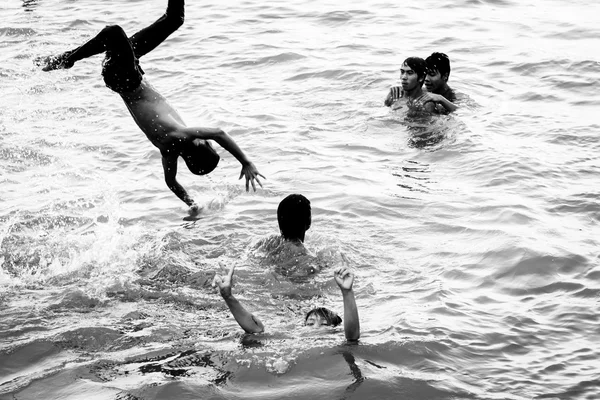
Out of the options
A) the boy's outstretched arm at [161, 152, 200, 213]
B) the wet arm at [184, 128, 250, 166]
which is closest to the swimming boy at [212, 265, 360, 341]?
the wet arm at [184, 128, 250, 166]

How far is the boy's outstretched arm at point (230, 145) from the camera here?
24.6 feet

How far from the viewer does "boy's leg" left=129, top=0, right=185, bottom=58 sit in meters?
7.67

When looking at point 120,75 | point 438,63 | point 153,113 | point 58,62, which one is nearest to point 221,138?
point 153,113

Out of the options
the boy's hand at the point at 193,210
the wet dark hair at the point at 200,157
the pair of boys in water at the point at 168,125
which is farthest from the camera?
the boy's hand at the point at 193,210

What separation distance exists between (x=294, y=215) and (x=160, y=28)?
6.88ft

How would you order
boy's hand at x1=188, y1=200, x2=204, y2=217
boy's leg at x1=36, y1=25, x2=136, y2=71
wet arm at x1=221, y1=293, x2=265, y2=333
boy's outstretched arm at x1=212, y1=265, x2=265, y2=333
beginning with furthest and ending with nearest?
boy's hand at x1=188, y1=200, x2=204, y2=217, boy's leg at x1=36, y1=25, x2=136, y2=71, wet arm at x1=221, y1=293, x2=265, y2=333, boy's outstretched arm at x1=212, y1=265, x2=265, y2=333

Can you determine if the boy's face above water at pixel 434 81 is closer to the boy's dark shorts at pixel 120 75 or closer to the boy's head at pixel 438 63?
the boy's head at pixel 438 63

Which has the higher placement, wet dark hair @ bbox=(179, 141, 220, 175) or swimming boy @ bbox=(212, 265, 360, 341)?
wet dark hair @ bbox=(179, 141, 220, 175)

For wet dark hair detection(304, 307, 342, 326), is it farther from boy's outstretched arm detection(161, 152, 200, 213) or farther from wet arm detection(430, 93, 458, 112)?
wet arm detection(430, 93, 458, 112)

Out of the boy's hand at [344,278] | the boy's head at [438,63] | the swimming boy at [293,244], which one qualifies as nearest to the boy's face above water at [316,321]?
the boy's hand at [344,278]

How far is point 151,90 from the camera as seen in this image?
25.9ft

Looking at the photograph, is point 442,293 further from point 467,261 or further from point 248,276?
point 248,276

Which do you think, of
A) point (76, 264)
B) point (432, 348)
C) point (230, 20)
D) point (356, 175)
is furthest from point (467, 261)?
point (230, 20)

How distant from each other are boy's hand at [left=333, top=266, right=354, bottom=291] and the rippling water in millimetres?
502
